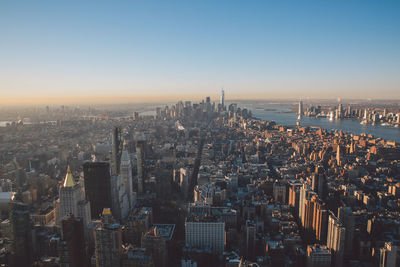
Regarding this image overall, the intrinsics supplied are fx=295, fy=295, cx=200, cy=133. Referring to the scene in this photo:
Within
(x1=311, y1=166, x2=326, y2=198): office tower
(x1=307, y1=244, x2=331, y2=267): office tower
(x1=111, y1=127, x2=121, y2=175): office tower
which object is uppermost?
(x1=111, y1=127, x2=121, y2=175): office tower

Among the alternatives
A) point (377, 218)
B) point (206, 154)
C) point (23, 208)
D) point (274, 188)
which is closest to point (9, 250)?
point (23, 208)

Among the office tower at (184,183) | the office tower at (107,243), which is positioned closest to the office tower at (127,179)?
the office tower at (184,183)

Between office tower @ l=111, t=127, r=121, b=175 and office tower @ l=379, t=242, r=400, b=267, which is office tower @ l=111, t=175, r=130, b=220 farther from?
office tower @ l=379, t=242, r=400, b=267

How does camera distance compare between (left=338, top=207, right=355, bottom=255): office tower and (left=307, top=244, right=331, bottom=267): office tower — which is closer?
(left=307, top=244, right=331, bottom=267): office tower

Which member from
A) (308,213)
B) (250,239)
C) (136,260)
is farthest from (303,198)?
(136,260)

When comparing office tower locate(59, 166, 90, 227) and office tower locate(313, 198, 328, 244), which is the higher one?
office tower locate(59, 166, 90, 227)

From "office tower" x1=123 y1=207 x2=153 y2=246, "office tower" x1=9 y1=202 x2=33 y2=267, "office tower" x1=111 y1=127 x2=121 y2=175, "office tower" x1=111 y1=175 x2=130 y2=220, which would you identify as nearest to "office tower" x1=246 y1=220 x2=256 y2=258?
"office tower" x1=123 y1=207 x2=153 y2=246
